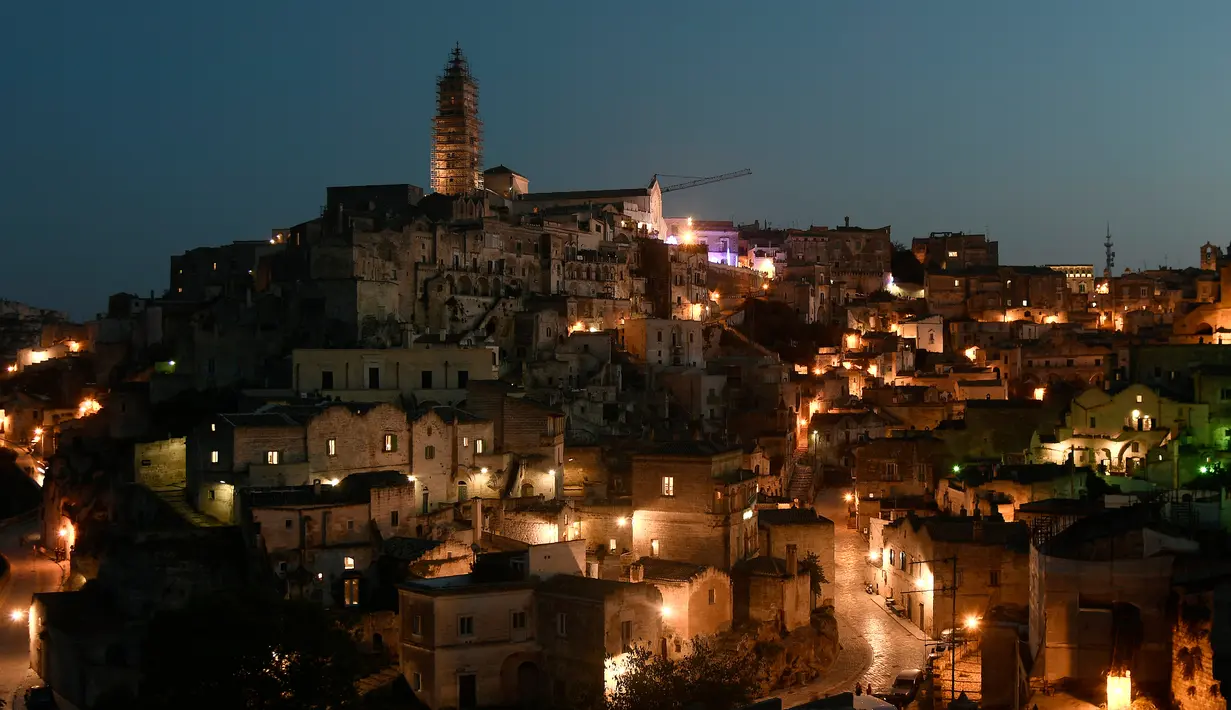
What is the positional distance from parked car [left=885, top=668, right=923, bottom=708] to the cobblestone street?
98 centimetres

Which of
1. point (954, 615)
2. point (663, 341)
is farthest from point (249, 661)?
point (663, 341)

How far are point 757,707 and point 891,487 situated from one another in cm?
2608

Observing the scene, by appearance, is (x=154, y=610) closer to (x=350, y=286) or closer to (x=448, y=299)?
(x=350, y=286)

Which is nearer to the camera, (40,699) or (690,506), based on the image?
(40,699)

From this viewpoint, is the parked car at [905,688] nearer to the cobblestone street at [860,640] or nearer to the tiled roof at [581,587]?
the cobblestone street at [860,640]

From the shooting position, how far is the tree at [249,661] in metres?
26.5

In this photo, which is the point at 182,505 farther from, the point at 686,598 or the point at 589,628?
the point at 686,598

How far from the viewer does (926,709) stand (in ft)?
94.1

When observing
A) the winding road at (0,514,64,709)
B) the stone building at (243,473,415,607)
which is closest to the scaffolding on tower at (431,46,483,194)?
the winding road at (0,514,64,709)

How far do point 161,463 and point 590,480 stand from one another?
40.6 ft

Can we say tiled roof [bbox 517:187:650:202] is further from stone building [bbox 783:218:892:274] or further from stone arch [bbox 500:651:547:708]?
stone arch [bbox 500:651:547:708]

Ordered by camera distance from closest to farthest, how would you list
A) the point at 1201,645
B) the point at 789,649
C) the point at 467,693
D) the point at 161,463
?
1. the point at 1201,645
2. the point at 467,693
3. the point at 789,649
4. the point at 161,463

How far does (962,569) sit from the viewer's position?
33938 mm

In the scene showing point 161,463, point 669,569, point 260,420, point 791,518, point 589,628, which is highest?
point 260,420
